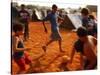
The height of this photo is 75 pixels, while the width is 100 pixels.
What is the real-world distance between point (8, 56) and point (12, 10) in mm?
358

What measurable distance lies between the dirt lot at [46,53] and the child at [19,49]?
0.04 metres

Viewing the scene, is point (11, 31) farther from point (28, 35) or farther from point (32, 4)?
point (32, 4)

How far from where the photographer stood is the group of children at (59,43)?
178 centimetres

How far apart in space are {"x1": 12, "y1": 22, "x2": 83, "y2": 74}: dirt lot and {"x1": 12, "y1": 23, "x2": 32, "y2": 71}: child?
0.12ft

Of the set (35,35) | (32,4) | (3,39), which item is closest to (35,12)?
(32,4)

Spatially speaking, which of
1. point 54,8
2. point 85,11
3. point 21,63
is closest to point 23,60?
point 21,63

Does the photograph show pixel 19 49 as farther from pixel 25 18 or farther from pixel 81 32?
pixel 81 32

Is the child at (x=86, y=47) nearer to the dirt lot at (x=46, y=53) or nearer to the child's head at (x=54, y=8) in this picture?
the dirt lot at (x=46, y=53)

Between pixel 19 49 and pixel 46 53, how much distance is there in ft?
0.76

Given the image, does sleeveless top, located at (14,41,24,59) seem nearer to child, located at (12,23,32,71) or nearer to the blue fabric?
child, located at (12,23,32,71)

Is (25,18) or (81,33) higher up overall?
(25,18)

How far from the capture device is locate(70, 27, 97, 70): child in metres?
1.98

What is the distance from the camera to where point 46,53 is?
1.87 m

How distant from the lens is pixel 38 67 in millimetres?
1846
